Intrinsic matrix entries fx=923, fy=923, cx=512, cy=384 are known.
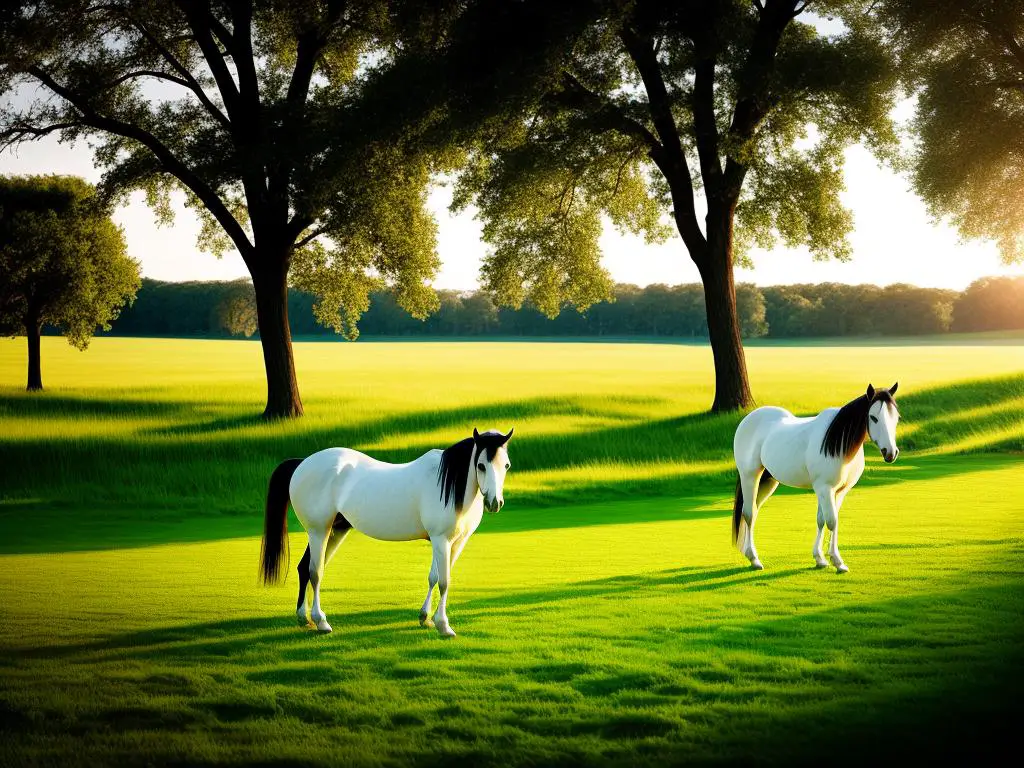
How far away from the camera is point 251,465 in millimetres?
24031

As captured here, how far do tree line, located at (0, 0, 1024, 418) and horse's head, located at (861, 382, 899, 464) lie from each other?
17051mm

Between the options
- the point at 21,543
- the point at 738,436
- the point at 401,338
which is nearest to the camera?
the point at 738,436

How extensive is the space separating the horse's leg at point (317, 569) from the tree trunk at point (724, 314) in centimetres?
2246

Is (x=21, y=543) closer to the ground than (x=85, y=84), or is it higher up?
closer to the ground

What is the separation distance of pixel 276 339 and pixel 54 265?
16636 mm

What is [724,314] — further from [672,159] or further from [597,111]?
[597,111]

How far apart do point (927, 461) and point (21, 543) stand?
72.4ft

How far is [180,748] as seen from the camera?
18.9 feet

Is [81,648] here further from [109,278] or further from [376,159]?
[109,278]

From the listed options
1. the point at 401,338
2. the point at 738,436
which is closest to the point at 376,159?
the point at 738,436

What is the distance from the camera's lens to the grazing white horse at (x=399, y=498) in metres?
8.07

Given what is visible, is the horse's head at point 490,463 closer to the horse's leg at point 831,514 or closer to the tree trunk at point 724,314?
the horse's leg at point 831,514

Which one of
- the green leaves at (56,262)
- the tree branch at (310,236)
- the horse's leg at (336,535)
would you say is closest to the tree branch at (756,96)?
the tree branch at (310,236)

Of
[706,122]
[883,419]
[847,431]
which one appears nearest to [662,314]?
[706,122]
